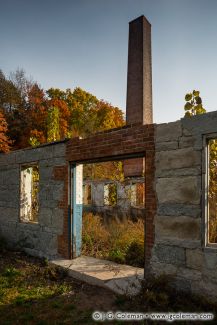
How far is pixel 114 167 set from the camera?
832 inches

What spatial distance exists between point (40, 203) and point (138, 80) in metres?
9.87

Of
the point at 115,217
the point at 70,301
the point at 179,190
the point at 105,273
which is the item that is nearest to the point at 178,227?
the point at 179,190

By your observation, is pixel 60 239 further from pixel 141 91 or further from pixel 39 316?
pixel 141 91

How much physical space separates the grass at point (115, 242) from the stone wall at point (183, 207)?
162 centimetres

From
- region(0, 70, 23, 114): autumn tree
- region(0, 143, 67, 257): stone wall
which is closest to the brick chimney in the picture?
region(0, 143, 67, 257): stone wall

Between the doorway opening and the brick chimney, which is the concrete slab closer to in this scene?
the doorway opening

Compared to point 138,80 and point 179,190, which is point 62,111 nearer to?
point 138,80

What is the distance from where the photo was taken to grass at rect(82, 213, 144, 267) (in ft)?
20.0

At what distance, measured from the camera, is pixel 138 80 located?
14477mm

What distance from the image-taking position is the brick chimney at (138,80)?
14.2m

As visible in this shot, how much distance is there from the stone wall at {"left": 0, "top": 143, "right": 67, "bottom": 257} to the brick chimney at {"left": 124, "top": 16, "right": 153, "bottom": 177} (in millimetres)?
7507

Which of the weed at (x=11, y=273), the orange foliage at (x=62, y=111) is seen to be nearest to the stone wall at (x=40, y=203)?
the weed at (x=11, y=273)

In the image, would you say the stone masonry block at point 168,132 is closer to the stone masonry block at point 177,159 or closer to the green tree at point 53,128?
the stone masonry block at point 177,159

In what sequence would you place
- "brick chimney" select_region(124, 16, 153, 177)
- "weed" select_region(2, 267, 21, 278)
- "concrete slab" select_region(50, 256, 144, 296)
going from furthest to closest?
"brick chimney" select_region(124, 16, 153, 177) → "weed" select_region(2, 267, 21, 278) → "concrete slab" select_region(50, 256, 144, 296)
